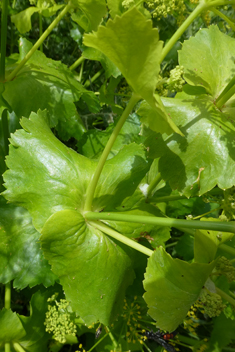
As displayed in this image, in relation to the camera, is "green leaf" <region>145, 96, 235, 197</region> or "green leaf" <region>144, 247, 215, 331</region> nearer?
"green leaf" <region>144, 247, 215, 331</region>

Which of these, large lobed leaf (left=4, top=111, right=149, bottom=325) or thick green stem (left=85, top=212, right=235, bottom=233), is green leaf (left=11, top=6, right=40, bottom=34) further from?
thick green stem (left=85, top=212, right=235, bottom=233)

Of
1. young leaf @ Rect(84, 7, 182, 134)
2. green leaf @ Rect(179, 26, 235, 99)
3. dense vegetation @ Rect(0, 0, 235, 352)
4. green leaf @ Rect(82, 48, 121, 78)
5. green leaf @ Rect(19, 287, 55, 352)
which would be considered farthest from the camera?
green leaf @ Rect(82, 48, 121, 78)

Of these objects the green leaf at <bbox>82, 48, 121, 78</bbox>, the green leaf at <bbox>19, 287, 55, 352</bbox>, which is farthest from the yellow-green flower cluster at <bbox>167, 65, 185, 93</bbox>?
the green leaf at <bbox>19, 287, 55, 352</bbox>

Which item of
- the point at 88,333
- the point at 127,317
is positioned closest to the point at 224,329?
the point at 127,317

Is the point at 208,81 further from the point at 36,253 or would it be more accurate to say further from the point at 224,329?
the point at 224,329

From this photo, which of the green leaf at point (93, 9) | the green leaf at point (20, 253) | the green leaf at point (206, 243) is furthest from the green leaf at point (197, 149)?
the green leaf at point (20, 253)

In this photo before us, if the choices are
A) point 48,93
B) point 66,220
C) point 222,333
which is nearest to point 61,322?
point 66,220
